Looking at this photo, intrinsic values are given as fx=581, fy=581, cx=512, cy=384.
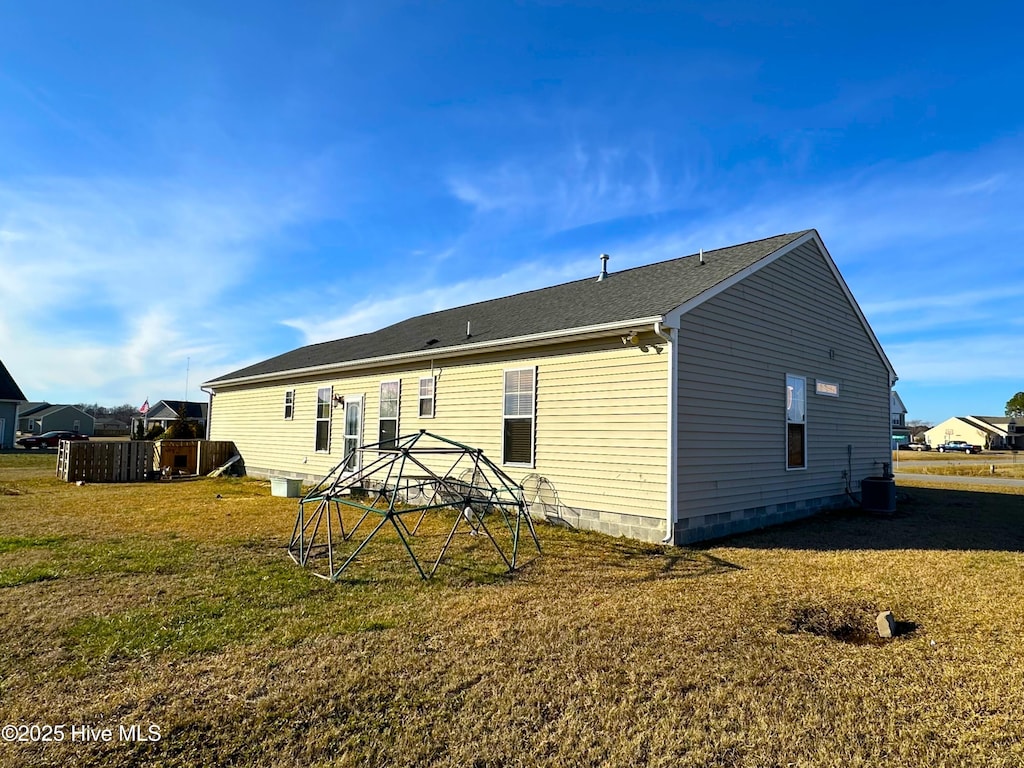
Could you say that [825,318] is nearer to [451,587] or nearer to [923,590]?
[923,590]

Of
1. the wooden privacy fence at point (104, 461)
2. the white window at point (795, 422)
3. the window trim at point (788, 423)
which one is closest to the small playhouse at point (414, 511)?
the window trim at point (788, 423)

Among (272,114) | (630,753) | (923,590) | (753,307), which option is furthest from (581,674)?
(272,114)

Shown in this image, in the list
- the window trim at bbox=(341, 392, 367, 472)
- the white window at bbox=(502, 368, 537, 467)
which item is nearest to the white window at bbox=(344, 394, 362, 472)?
the window trim at bbox=(341, 392, 367, 472)

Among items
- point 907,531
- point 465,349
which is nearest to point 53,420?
point 465,349

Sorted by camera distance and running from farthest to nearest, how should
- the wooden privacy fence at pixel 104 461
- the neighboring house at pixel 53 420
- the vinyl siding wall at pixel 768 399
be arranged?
the neighboring house at pixel 53 420, the wooden privacy fence at pixel 104 461, the vinyl siding wall at pixel 768 399

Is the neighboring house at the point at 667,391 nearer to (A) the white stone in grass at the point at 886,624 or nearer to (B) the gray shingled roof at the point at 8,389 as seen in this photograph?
(A) the white stone in grass at the point at 886,624

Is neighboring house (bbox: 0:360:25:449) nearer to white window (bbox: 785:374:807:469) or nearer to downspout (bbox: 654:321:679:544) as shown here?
downspout (bbox: 654:321:679:544)

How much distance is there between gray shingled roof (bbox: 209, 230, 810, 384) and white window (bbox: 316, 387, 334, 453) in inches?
31.1

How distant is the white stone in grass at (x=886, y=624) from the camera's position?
4.67 m

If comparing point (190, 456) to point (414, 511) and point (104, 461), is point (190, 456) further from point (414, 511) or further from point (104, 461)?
point (414, 511)

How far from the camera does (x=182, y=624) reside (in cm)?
455

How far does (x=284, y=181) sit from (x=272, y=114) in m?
1.39

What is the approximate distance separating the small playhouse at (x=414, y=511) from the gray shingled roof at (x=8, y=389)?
106 ft

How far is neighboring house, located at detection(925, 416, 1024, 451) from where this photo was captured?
70750mm
